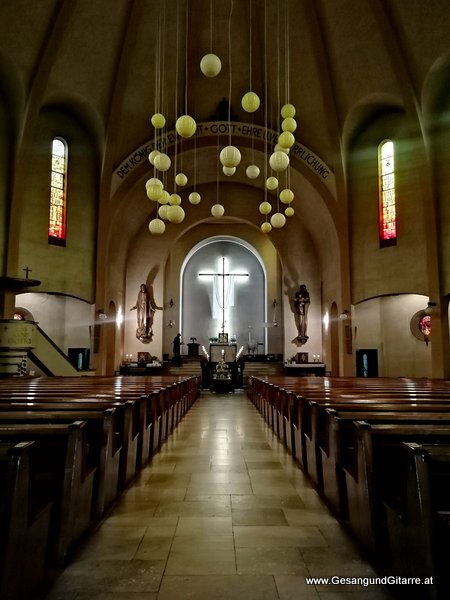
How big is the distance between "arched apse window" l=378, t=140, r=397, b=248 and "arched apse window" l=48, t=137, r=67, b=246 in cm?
912

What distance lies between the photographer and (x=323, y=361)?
1548cm

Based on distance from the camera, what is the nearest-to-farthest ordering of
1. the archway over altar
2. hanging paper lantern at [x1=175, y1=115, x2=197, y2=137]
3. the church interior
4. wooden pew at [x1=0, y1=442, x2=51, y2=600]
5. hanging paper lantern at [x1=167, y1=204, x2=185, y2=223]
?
1. wooden pew at [x1=0, y1=442, x2=51, y2=600]
2. hanging paper lantern at [x1=175, y1=115, x2=197, y2=137]
3. hanging paper lantern at [x1=167, y1=204, x2=185, y2=223]
4. the church interior
5. the archway over altar

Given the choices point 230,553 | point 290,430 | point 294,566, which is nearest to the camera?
point 294,566

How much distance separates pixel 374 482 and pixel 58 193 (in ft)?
40.7

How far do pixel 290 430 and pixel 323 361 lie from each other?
1109 cm

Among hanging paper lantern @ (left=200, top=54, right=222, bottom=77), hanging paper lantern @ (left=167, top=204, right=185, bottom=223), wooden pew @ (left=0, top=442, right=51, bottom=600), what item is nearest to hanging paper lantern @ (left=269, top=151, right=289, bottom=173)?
hanging paper lantern @ (left=200, top=54, right=222, bottom=77)

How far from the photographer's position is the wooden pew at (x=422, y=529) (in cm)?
153

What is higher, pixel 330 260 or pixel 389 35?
pixel 389 35

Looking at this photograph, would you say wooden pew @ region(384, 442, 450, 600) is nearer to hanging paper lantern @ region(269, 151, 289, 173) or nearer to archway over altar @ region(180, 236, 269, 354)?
hanging paper lantern @ region(269, 151, 289, 173)

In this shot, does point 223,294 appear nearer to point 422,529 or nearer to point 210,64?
point 210,64

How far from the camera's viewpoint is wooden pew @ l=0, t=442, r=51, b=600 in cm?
150

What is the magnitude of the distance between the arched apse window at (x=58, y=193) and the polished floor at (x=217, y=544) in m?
10.0

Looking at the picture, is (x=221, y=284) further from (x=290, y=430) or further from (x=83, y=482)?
(x=83, y=482)

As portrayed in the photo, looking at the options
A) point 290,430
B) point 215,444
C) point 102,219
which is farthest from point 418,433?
point 102,219
